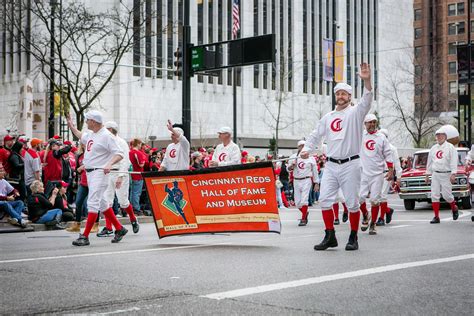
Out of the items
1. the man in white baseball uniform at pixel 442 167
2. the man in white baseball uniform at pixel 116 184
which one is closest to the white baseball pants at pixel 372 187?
the man in white baseball uniform at pixel 442 167

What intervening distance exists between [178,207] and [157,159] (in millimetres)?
10028

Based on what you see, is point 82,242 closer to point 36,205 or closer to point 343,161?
point 343,161

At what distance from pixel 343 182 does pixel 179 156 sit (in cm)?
446

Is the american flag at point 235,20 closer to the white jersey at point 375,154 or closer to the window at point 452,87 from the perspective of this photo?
the white jersey at point 375,154

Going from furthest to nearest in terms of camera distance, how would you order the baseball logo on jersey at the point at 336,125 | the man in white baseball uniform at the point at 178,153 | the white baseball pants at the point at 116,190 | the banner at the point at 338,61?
the banner at the point at 338,61 < the man in white baseball uniform at the point at 178,153 < the white baseball pants at the point at 116,190 < the baseball logo on jersey at the point at 336,125

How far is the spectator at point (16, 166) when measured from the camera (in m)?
17.0

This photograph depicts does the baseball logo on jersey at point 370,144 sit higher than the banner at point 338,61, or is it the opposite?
the banner at point 338,61

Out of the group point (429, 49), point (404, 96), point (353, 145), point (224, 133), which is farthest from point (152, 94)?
point (429, 49)

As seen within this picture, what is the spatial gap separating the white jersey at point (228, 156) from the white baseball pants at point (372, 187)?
2409 millimetres

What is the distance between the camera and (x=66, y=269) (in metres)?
7.66

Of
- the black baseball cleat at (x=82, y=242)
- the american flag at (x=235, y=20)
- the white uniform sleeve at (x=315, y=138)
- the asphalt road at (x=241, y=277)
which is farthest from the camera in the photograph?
the american flag at (x=235, y=20)

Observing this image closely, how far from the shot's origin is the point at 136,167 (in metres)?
17.8

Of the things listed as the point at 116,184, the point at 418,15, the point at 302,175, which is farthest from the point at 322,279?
the point at 418,15

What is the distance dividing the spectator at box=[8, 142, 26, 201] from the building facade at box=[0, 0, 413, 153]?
33.0m
